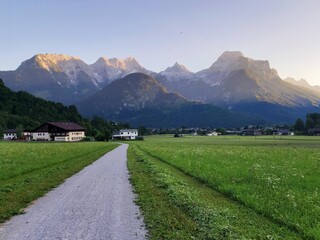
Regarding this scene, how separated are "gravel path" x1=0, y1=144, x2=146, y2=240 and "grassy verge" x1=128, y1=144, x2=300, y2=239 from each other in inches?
28.3

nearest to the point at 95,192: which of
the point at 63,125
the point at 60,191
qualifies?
the point at 60,191

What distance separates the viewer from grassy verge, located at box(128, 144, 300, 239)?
11406 millimetres

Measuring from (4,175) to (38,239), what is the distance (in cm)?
1788

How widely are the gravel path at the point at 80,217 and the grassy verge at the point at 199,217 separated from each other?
2.36ft

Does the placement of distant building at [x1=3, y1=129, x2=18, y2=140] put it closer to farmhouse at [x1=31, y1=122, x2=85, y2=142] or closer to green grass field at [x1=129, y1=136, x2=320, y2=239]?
farmhouse at [x1=31, y1=122, x2=85, y2=142]

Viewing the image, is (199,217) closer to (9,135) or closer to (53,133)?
(53,133)

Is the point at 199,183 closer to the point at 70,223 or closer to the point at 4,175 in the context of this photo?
the point at 70,223

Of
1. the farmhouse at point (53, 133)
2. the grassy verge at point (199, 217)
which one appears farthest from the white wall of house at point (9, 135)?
the grassy verge at point (199, 217)

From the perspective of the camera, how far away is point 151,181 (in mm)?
24375

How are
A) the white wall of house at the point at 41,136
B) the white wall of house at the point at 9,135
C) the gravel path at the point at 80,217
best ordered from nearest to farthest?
the gravel path at the point at 80,217, the white wall of house at the point at 41,136, the white wall of house at the point at 9,135

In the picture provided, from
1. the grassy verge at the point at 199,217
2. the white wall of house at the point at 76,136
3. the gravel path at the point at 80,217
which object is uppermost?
the white wall of house at the point at 76,136

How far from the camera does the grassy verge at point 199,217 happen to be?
449 inches

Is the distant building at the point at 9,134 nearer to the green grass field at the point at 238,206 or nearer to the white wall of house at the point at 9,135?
the white wall of house at the point at 9,135

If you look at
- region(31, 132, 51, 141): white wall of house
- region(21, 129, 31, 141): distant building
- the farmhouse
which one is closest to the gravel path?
the farmhouse
